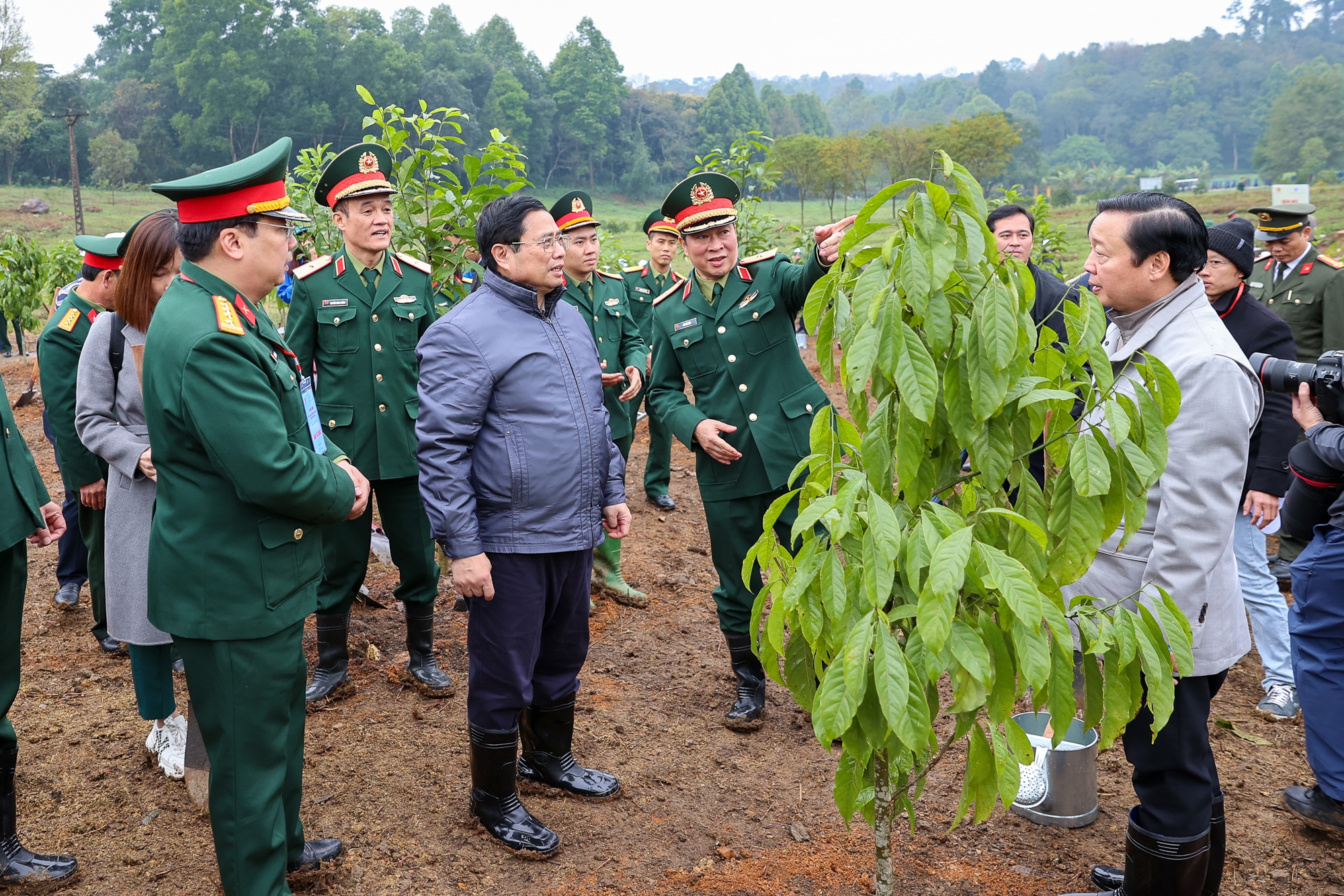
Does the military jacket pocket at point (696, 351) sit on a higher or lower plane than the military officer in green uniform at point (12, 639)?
higher

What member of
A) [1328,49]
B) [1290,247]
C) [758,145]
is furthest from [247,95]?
[1328,49]

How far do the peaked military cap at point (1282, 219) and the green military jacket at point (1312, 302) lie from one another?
221mm

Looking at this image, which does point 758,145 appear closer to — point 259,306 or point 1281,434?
point 1281,434

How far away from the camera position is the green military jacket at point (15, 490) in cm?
281

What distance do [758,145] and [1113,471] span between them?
7.45m

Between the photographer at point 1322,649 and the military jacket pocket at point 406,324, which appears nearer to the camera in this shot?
the photographer at point 1322,649

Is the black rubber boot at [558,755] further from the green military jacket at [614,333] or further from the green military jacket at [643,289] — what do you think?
the green military jacket at [643,289]

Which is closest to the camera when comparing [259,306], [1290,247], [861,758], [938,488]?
[861,758]

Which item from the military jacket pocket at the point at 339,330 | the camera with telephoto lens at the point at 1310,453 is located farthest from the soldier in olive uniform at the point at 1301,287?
the military jacket pocket at the point at 339,330

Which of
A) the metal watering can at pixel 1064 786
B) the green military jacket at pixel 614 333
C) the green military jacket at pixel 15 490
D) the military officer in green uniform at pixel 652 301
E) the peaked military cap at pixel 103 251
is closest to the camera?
the green military jacket at pixel 15 490

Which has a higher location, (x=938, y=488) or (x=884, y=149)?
(x=884, y=149)

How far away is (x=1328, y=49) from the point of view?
413ft

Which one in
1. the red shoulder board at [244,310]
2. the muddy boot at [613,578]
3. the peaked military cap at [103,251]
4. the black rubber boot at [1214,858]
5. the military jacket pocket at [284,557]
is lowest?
the muddy boot at [613,578]

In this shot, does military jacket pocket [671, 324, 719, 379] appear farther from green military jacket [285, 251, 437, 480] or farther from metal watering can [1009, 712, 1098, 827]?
metal watering can [1009, 712, 1098, 827]
